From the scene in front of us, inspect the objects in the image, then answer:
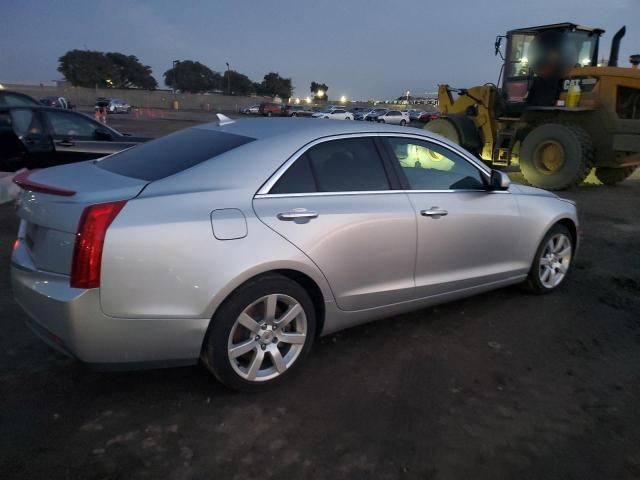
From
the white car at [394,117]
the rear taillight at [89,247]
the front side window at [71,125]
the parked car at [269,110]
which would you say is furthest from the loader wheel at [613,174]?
the parked car at [269,110]

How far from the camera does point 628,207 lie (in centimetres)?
900

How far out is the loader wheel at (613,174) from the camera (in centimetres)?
1130

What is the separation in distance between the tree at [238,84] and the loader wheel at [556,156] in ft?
327

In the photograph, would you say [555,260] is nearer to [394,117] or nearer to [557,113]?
[557,113]

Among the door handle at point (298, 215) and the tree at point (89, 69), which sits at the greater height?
the tree at point (89, 69)

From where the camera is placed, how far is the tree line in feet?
287

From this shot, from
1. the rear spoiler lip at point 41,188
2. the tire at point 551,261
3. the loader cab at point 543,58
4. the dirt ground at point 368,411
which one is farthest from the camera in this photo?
the loader cab at point 543,58

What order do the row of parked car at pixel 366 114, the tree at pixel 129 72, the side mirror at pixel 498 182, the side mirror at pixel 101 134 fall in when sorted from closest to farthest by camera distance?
the side mirror at pixel 498 182 < the side mirror at pixel 101 134 < the row of parked car at pixel 366 114 < the tree at pixel 129 72

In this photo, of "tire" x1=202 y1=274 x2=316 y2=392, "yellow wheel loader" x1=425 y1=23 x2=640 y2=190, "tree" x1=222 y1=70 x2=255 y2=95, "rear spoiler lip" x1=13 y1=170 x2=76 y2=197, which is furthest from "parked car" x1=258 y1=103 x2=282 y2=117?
"tree" x1=222 y1=70 x2=255 y2=95

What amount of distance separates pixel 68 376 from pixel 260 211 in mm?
1568

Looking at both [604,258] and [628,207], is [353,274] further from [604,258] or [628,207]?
[628,207]

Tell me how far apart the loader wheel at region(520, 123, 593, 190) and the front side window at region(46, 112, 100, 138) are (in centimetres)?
820

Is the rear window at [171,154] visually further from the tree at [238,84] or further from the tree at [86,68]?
the tree at [238,84]

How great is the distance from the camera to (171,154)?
3.14 meters
